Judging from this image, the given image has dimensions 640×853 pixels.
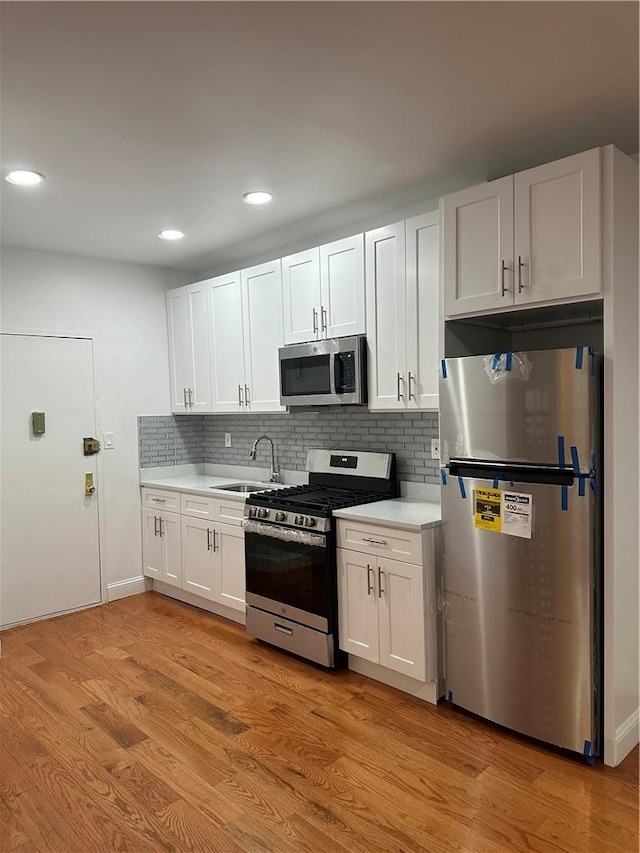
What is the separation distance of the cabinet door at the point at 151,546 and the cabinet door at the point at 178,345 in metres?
0.90

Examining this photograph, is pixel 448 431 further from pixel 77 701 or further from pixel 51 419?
pixel 51 419

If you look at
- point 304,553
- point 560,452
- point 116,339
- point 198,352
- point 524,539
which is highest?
point 116,339

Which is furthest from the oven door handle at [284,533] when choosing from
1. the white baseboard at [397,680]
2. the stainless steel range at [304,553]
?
the white baseboard at [397,680]

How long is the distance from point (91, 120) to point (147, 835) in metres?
2.69

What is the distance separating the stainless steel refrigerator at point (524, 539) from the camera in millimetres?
2422

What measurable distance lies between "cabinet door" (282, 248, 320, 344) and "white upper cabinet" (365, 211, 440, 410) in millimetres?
430

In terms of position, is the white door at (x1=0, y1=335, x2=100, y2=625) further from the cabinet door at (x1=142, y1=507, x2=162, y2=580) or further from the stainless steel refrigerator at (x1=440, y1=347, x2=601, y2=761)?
the stainless steel refrigerator at (x1=440, y1=347, x2=601, y2=761)

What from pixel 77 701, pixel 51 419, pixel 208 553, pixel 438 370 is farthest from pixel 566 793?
pixel 51 419

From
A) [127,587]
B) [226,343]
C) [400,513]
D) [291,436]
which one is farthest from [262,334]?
[127,587]

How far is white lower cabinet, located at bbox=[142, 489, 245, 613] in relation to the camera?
13.2 ft

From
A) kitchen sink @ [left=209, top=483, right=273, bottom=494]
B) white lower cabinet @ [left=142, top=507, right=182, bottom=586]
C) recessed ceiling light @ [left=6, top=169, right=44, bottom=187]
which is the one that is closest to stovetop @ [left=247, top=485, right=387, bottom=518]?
kitchen sink @ [left=209, top=483, right=273, bottom=494]

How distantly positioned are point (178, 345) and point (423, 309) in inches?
97.5

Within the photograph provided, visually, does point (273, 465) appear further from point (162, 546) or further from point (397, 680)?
point (397, 680)

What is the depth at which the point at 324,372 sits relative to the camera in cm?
→ 366
